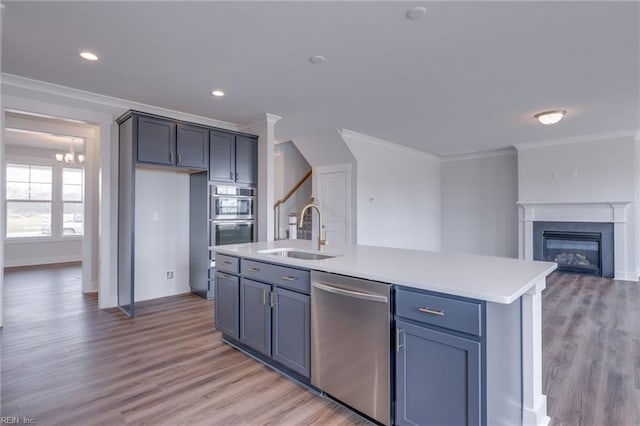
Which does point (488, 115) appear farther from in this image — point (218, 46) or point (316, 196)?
point (218, 46)

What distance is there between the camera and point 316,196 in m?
6.69

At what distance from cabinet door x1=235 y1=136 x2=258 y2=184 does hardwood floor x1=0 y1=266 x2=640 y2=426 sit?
1.85 meters

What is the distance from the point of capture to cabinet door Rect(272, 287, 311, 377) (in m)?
2.23

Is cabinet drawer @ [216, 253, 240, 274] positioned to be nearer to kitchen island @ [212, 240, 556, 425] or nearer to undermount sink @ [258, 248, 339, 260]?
undermount sink @ [258, 248, 339, 260]

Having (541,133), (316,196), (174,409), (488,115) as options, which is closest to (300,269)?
(174,409)

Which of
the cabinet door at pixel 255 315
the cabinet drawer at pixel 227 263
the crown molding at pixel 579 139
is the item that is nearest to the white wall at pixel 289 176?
the cabinet drawer at pixel 227 263

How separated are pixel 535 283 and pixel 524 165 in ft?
19.5

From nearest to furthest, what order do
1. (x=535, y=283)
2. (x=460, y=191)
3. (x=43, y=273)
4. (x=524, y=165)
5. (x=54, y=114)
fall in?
(x=535, y=283), (x=54, y=114), (x=43, y=273), (x=524, y=165), (x=460, y=191)

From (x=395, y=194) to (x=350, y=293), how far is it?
17.3 ft

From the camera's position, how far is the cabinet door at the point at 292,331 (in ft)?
7.32

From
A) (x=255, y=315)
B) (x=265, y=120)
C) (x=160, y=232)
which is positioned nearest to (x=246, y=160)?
(x=265, y=120)

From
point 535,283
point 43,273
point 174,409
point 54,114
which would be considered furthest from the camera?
point 43,273

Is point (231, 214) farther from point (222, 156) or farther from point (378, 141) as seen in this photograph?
point (378, 141)

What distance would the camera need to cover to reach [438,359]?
157 cm
